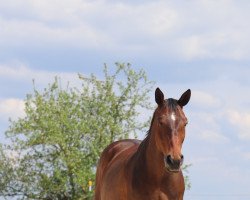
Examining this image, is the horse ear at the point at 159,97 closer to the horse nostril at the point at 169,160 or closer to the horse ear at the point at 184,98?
the horse ear at the point at 184,98

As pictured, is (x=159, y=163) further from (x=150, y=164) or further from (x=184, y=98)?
(x=184, y=98)

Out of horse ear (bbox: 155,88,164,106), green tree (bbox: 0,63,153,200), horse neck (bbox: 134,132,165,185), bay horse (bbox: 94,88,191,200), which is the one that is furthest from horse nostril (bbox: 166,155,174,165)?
green tree (bbox: 0,63,153,200)

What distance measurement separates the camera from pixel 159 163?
8.59 m

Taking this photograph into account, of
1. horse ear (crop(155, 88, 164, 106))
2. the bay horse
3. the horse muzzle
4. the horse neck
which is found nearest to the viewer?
the horse muzzle

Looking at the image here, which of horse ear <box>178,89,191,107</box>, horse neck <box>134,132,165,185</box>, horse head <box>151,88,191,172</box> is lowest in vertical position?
horse neck <box>134,132,165,185</box>

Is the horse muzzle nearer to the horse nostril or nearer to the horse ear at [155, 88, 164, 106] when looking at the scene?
the horse nostril

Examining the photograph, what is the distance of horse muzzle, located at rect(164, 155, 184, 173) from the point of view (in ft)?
25.8

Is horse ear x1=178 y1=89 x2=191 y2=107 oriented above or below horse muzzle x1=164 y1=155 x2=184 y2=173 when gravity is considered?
above

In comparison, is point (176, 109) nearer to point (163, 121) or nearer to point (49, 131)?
point (163, 121)

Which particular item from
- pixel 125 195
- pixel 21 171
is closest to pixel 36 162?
pixel 21 171

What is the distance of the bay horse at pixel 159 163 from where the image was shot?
26.4 ft

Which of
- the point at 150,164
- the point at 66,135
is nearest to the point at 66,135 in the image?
the point at 66,135

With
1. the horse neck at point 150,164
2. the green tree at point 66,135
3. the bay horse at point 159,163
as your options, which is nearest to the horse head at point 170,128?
the bay horse at point 159,163

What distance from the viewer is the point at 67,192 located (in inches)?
1313
